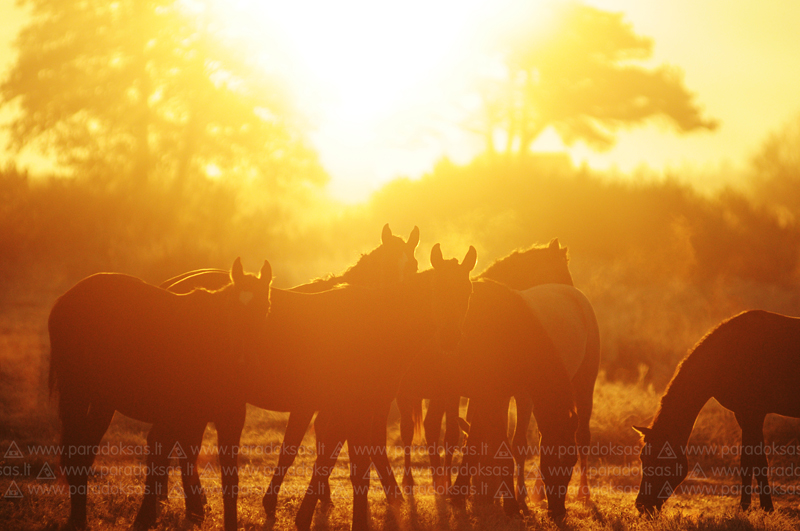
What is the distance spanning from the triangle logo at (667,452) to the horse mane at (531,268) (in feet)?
9.80

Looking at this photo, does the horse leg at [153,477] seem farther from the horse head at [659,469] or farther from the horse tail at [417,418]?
the horse head at [659,469]

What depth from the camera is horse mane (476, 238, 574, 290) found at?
341 inches

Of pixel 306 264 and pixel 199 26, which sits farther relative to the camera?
pixel 199 26

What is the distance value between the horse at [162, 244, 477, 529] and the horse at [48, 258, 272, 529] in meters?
0.41

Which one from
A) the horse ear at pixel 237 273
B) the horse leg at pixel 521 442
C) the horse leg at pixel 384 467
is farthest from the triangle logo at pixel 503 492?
the horse ear at pixel 237 273

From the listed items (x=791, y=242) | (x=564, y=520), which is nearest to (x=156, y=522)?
(x=564, y=520)

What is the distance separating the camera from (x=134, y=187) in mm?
20812

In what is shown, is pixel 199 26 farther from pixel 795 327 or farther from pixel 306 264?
pixel 795 327

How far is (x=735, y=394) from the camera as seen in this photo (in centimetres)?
647

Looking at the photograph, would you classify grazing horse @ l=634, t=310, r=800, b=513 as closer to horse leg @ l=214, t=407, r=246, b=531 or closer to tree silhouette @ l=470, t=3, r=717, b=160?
horse leg @ l=214, t=407, r=246, b=531

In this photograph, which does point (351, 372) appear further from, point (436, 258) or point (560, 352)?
point (560, 352)

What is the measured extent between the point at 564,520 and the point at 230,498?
296 cm

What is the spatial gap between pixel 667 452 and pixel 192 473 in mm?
4299

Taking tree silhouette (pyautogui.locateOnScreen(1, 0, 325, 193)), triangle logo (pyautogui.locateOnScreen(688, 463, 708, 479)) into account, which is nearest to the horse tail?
triangle logo (pyautogui.locateOnScreen(688, 463, 708, 479))
